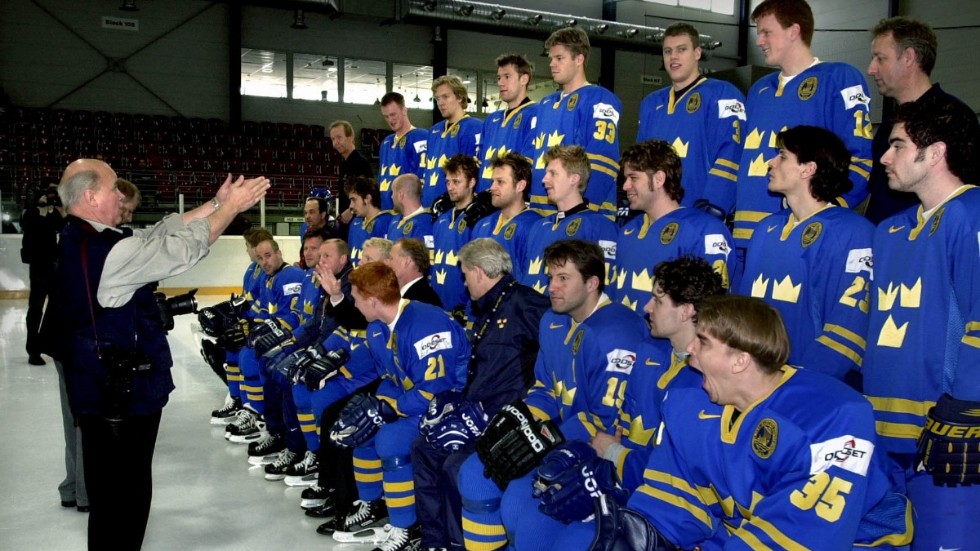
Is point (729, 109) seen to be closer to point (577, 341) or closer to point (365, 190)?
point (577, 341)

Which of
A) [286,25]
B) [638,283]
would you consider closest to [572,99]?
[638,283]

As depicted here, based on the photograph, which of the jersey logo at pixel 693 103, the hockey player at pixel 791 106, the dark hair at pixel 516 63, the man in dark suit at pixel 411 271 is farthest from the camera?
the dark hair at pixel 516 63

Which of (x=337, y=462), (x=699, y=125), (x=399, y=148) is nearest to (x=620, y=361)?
(x=699, y=125)

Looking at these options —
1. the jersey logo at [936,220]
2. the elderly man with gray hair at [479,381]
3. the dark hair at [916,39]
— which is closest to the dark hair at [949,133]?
the jersey logo at [936,220]

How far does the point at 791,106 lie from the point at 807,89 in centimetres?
9

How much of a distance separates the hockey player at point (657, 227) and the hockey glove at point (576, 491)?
1071 mm

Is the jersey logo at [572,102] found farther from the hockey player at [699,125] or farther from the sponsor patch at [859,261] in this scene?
the sponsor patch at [859,261]

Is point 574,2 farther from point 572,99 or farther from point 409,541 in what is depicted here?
point 409,541

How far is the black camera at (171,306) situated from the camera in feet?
10.3

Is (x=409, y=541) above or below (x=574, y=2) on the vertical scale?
below

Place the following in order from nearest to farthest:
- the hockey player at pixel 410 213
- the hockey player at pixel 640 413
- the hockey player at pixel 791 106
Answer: the hockey player at pixel 640 413 < the hockey player at pixel 791 106 < the hockey player at pixel 410 213

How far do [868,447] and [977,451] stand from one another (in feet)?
1.14

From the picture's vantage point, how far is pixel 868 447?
1845 millimetres

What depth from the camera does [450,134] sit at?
624 cm
